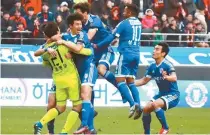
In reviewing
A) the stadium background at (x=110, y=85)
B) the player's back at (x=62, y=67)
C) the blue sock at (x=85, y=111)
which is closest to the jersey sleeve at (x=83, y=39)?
the player's back at (x=62, y=67)

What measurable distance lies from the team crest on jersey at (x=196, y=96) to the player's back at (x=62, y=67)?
9132 millimetres

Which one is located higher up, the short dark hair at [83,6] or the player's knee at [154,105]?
the short dark hair at [83,6]

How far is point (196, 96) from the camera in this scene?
76.0ft

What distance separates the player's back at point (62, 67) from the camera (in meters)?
14.3

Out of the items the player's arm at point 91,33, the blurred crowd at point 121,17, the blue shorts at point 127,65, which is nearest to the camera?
the player's arm at point 91,33

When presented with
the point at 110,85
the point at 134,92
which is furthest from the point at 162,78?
the point at 110,85

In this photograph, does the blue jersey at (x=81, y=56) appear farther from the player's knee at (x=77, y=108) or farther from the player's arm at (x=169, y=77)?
the player's arm at (x=169, y=77)

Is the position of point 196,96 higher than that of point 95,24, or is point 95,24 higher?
point 95,24

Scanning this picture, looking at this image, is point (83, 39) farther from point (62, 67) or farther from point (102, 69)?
point (102, 69)

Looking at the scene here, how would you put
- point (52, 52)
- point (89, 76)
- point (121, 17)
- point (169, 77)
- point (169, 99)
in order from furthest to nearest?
1. point (121, 17)
2. point (169, 99)
3. point (169, 77)
4. point (89, 76)
5. point (52, 52)

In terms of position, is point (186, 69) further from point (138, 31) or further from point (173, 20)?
point (138, 31)

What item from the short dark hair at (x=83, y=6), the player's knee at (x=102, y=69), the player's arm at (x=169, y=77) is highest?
the short dark hair at (x=83, y=6)

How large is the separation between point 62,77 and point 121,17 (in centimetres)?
1275

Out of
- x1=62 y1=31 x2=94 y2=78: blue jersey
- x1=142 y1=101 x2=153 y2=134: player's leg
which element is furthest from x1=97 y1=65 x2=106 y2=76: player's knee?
x1=62 y1=31 x2=94 y2=78: blue jersey
